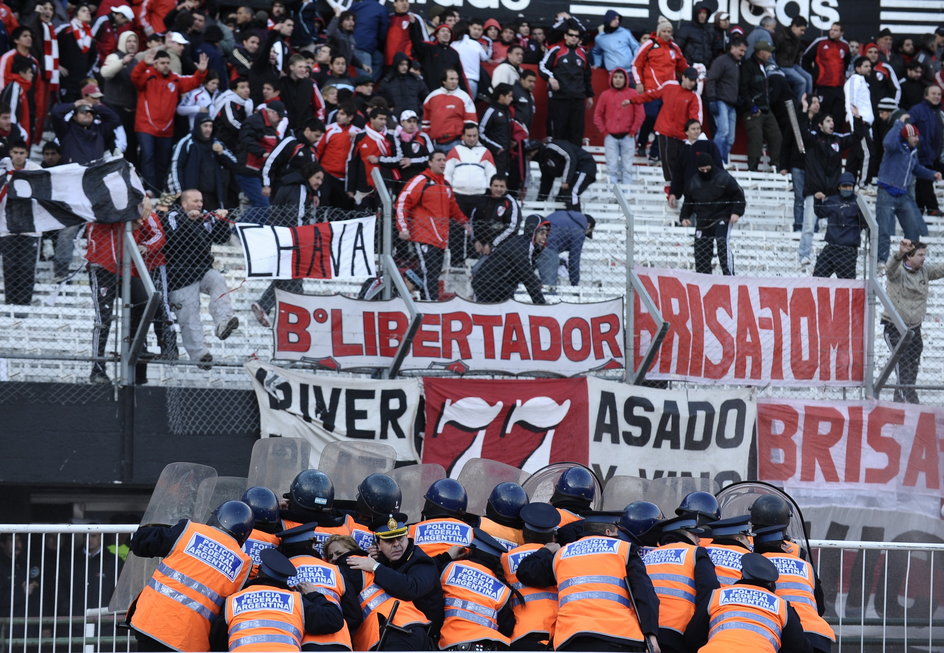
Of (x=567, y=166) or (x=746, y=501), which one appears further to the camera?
(x=567, y=166)

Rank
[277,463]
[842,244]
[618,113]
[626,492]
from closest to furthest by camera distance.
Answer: [626,492] → [277,463] → [842,244] → [618,113]

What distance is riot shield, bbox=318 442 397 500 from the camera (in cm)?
1069

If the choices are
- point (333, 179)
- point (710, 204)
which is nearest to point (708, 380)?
point (710, 204)

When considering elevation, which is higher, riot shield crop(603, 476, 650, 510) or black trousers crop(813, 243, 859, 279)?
black trousers crop(813, 243, 859, 279)

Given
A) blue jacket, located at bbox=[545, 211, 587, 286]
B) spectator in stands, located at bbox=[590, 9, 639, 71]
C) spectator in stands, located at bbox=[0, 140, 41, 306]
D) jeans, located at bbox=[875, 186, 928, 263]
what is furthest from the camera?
spectator in stands, located at bbox=[590, 9, 639, 71]

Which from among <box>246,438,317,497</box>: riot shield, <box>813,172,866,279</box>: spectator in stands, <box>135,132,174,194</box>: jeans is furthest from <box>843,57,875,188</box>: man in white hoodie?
<box>246,438,317,497</box>: riot shield

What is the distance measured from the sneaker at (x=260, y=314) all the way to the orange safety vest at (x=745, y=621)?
6.49m

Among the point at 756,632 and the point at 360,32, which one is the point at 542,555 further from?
the point at 360,32

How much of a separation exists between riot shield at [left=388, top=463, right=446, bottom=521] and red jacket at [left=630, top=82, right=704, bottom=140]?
32.0ft

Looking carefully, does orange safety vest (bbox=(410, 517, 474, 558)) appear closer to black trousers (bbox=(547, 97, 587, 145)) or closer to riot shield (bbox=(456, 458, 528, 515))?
riot shield (bbox=(456, 458, 528, 515))

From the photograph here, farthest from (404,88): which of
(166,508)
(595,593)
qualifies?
(595,593)

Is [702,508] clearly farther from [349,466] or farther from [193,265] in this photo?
[193,265]

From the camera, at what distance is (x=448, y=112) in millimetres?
18203

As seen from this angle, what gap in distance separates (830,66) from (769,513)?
14.9m
